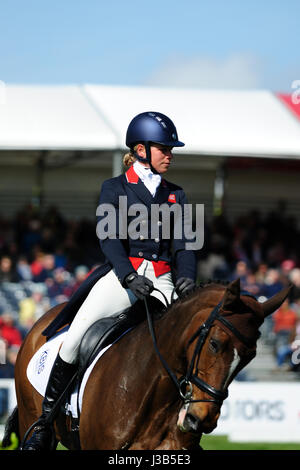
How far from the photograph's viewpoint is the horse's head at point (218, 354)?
3.83 metres

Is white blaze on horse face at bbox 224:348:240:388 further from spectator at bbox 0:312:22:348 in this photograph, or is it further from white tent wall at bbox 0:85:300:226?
white tent wall at bbox 0:85:300:226

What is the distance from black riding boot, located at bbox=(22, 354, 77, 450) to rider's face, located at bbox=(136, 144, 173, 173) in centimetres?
130

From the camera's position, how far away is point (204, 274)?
1492cm

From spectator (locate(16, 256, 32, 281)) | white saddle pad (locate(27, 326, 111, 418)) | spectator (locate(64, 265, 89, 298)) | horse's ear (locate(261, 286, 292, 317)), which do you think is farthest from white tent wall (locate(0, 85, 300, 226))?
horse's ear (locate(261, 286, 292, 317))

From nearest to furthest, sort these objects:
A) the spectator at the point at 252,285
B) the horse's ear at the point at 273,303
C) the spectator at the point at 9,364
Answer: the horse's ear at the point at 273,303, the spectator at the point at 9,364, the spectator at the point at 252,285

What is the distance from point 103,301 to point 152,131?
105cm

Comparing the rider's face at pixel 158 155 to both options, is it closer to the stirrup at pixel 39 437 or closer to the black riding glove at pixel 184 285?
the black riding glove at pixel 184 285

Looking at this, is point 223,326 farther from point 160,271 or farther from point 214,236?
point 214,236

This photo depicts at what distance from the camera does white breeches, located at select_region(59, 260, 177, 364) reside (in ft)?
15.7

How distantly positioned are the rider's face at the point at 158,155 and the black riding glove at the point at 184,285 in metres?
0.68

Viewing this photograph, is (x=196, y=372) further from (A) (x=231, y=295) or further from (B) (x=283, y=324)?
(B) (x=283, y=324)

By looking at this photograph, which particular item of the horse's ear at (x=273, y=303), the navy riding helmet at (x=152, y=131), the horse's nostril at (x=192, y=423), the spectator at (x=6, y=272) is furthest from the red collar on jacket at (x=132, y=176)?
the spectator at (x=6, y=272)

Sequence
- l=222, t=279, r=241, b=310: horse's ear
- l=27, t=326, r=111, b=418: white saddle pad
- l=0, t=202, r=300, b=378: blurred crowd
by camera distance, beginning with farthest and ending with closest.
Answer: l=0, t=202, r=300, b=378: blurred crowd, l=27, t=326, r=111, b=418: white saddle pad, l=222, t=279, r=241, b=310: horse's ear

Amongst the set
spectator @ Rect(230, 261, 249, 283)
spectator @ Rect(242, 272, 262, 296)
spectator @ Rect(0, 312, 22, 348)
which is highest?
spectator @ Rect(230, 261, 249, 283)
